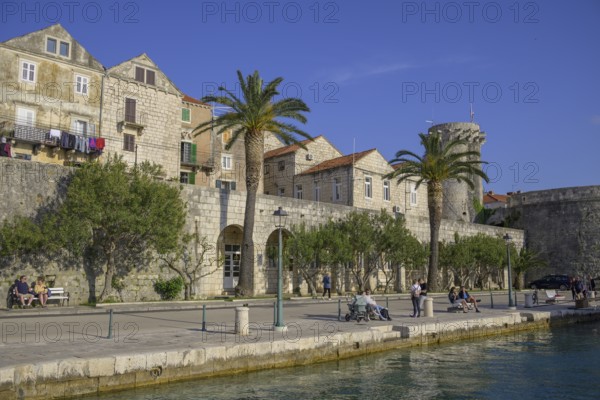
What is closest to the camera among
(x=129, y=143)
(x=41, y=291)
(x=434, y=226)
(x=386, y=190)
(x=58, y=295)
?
(x=41, y=291)

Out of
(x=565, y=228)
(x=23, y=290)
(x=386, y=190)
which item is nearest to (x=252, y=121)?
(x=23, y=290)

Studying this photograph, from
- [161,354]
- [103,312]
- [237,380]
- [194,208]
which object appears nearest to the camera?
[161,354]

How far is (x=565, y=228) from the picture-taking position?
171 feet

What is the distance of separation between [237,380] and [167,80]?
3280 cm

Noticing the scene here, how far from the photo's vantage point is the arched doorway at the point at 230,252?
33.1m

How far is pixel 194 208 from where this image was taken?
2889 cm

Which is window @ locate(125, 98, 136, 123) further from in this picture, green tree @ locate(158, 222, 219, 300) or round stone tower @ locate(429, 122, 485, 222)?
round stone tower @ locate(429, 122, 485, 222)

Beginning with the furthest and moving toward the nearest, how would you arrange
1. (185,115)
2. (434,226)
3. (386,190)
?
(386,190) < (185,115) < (434,226)

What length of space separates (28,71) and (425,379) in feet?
102

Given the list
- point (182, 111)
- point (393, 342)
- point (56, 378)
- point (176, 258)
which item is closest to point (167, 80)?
point (182, 111)

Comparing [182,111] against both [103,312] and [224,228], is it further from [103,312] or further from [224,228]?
[103,312]

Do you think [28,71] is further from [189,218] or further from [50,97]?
[189,218]

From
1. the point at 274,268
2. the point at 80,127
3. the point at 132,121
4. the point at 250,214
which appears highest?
the point at 132,121

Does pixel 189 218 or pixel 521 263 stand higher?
pixel 189 218
